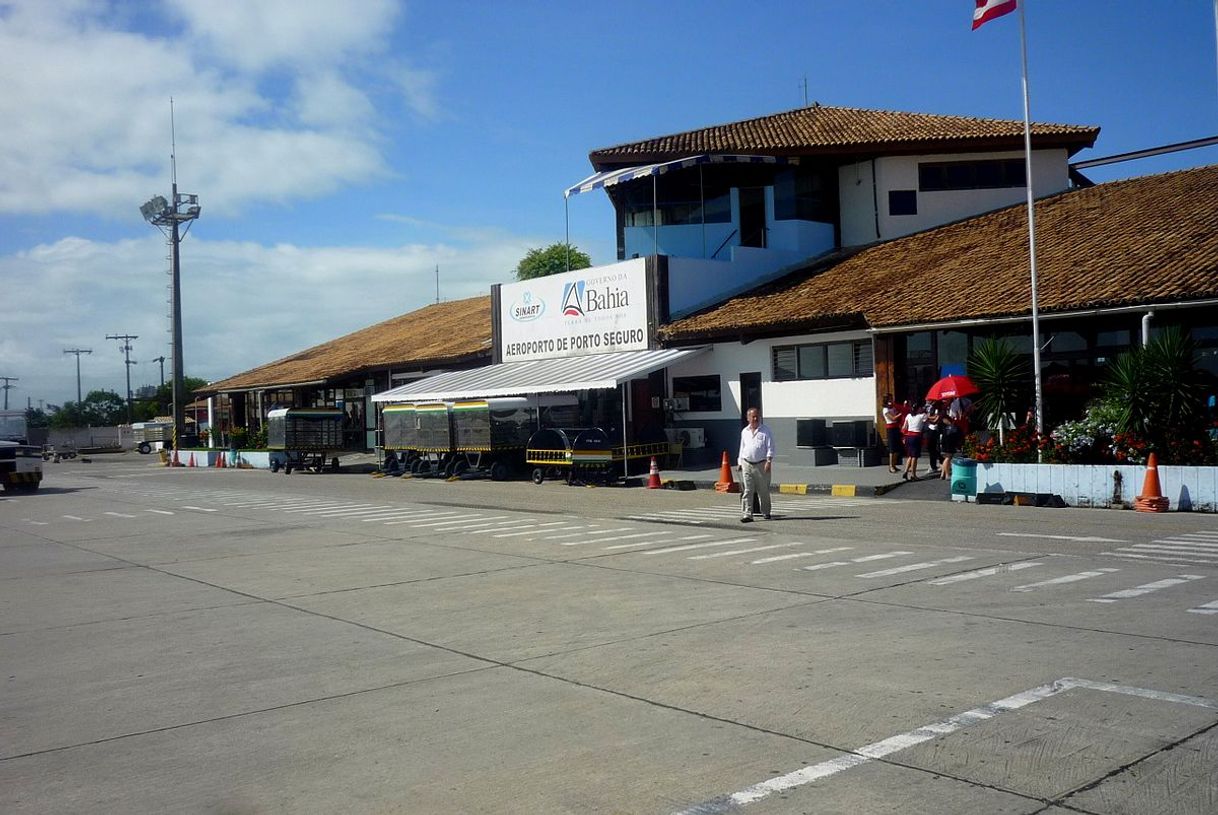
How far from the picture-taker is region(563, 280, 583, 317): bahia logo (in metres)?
33.9

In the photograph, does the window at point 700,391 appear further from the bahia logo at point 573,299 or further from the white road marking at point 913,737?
the white road marking at point 913,737

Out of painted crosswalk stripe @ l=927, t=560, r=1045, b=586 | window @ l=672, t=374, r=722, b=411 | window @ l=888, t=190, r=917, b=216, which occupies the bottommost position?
painted crosswalk stripe @ l=927, t=560, r=1045, b=586

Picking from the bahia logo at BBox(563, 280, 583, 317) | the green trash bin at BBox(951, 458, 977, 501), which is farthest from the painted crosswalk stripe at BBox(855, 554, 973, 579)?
the bahia logo at BBox(563, 280, 583, 317)

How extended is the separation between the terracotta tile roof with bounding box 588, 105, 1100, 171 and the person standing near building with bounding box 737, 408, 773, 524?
60.1ft

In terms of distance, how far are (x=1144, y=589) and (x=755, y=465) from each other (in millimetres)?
7084

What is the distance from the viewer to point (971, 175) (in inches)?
1255

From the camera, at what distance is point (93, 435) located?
9169 centimetres

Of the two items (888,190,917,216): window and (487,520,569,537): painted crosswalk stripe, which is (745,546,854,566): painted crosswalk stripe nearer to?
(487,520,569,537): painted crosswalk stripe

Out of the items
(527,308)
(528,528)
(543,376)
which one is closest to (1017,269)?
(543,376)

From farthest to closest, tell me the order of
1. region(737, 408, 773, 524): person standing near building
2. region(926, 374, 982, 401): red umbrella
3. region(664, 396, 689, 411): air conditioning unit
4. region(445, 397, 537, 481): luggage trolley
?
1. region(664, 396, 689, 411): air conditioning unit
2. region(445, 397, 537, 481): luggage trolley
3. region(926, 374, 982, 401): red umbrella
4. region(737, 408, 773, 524): person standing near building

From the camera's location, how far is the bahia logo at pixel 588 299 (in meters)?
32.4

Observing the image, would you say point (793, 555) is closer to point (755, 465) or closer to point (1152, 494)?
point (755, 465)

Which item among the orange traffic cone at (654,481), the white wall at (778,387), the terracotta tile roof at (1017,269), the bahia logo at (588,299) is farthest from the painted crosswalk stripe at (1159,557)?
the bahia logo at (588,299)

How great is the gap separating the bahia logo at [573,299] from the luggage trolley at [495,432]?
5127 mm
